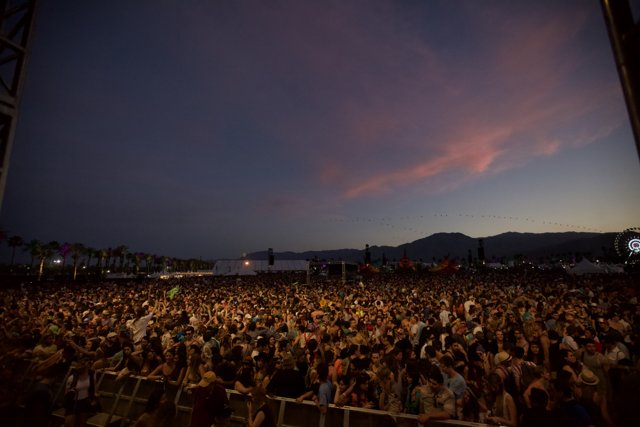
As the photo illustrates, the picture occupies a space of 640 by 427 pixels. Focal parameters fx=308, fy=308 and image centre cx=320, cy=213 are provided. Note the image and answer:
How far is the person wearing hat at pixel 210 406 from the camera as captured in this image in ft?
16.0

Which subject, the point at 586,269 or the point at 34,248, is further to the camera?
the point at 34,248

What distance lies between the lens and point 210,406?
4.91 metres

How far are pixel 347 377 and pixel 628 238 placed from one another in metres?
61.0

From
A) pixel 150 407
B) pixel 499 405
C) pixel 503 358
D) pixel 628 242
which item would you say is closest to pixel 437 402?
pixel 499 405

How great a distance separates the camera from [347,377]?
610cm

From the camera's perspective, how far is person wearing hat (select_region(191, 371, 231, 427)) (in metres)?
4.86

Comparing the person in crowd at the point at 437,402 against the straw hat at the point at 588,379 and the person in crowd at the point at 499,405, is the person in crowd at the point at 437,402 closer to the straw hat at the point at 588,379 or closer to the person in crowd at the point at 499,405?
the person in crowd at the point at 499,405

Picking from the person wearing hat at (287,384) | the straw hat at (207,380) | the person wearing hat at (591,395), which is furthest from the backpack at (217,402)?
the person wearing hat at (591,395)

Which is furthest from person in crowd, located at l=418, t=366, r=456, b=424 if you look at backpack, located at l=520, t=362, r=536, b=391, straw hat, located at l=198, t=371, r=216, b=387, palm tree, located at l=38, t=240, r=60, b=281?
palm tree, located at l=38, t=240, r=60, b=281

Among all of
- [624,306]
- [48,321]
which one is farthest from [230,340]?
[624,306]

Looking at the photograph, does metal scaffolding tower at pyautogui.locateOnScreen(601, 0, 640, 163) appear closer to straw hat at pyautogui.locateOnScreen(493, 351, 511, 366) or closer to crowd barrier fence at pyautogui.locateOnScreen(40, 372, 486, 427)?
crowd barrier fence at pyautogui.locateOnScreen(40, 372, 486, 427)

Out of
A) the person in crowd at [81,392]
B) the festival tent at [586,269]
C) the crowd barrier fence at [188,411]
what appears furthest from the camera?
the festival tent at [586,269]

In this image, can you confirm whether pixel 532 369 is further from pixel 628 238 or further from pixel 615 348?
pixel 628 238

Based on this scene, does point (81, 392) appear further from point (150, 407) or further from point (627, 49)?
point (627, 49)
